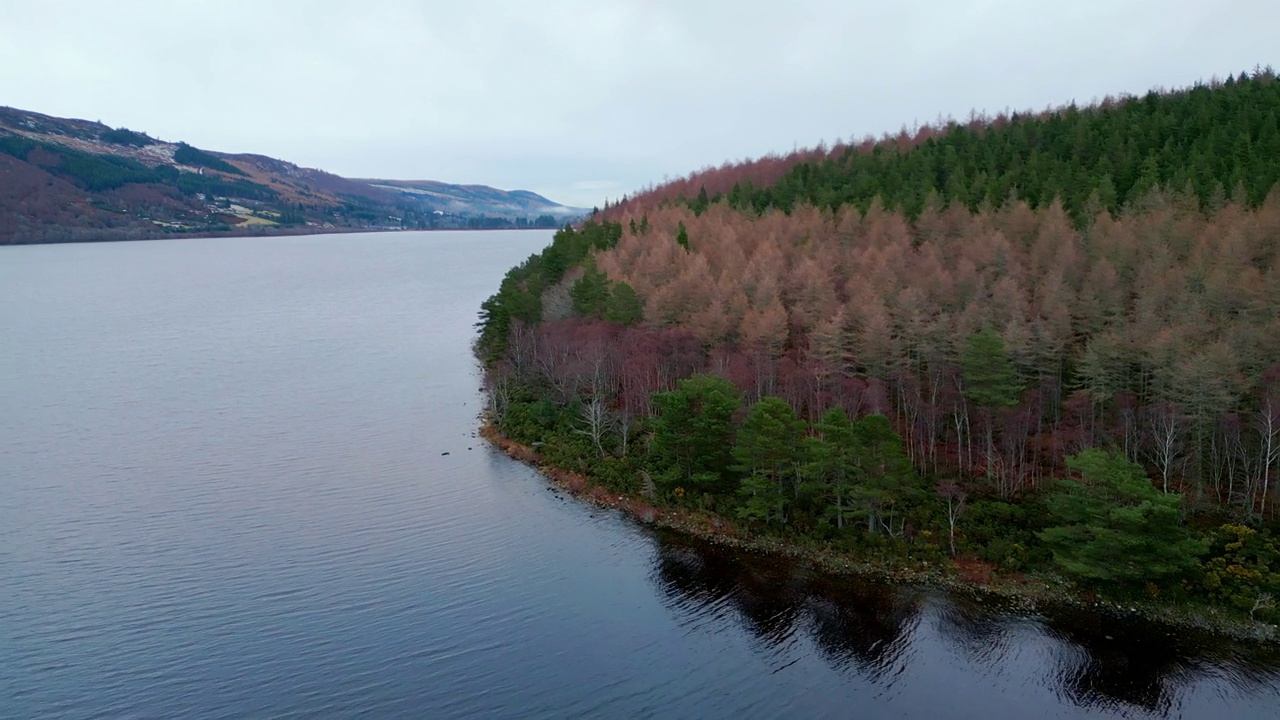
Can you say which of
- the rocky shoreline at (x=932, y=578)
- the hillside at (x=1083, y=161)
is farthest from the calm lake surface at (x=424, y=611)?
the hillside at (x=1083, y=161)

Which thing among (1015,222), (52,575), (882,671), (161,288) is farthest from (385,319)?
(882,671)

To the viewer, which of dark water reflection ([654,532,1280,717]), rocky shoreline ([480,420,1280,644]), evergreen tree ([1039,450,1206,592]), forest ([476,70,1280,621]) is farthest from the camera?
forest ([476,70,1280,621])

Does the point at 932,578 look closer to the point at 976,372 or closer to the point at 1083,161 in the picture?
the point at 976,372

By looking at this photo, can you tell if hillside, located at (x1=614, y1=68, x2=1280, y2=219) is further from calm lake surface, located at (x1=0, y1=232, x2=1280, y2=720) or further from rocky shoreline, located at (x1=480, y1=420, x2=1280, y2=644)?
calm lake surface, located at (x1=0, y1=232, x2=1280, y2=720)

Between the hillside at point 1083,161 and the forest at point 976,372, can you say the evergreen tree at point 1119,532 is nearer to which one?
the forest at point 976,372

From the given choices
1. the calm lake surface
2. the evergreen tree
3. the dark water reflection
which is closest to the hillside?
the evergreen tree

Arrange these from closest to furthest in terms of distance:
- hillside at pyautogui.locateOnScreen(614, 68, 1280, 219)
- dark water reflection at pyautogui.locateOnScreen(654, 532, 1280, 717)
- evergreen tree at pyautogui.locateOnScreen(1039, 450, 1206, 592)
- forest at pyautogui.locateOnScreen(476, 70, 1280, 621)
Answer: dark water reflection at pyautogui.locateOnScreen(654, 532, 1280, 717) → evergreen tree at pyautogui.locateOnScreen(1039, 450, 1206, 592) → forest at pyautogui.locateOnScreen(476, 70, 1280, 621) → hillside at pyautogui.locateOnScreen(614, 68, 1280, 219)
